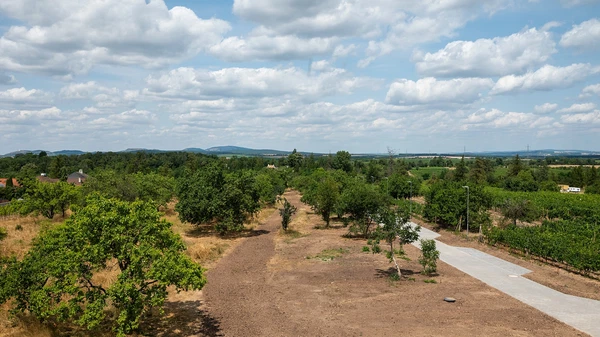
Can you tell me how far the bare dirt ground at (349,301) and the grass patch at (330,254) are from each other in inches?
3.0

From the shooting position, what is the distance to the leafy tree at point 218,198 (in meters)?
34.9

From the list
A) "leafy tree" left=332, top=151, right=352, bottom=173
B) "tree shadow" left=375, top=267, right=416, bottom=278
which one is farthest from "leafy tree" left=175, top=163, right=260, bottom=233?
"leafy tree" left=332, top=151, right=352, bottom=173

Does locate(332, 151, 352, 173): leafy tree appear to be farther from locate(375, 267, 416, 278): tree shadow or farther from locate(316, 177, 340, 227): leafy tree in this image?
locate(375, 267, 416, 278): tree shadow

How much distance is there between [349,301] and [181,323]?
8053 mm

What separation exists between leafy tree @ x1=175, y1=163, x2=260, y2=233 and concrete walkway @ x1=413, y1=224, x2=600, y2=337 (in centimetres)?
1813

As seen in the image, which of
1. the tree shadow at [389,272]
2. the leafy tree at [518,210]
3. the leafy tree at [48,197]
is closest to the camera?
the tree shadow at [389,272]

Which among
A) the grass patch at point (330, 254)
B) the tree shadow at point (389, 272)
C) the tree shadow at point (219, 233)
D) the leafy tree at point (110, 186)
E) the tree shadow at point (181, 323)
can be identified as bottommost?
the tree shadow at point (219, 233)

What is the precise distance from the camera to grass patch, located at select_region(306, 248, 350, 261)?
28.3 meters

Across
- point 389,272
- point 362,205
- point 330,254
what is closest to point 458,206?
point 362,205

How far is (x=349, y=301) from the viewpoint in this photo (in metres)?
19.2

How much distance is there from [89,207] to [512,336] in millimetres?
16820

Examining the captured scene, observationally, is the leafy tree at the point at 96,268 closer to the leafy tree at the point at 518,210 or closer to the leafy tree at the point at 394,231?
the leafy tree at the point at 394,231

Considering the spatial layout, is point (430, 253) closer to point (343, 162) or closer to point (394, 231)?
point (394, 231)

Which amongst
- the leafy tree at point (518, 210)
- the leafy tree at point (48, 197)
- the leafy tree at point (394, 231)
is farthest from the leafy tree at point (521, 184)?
the leafy tree at point (48, 197)
